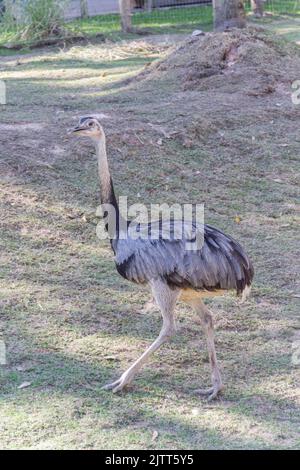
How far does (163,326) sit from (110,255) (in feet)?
6.65

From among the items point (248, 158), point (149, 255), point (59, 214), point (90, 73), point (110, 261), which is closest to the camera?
point (149, 255)

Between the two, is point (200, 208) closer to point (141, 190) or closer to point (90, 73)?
point (141, 190)

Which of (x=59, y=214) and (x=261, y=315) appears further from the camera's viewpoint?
(x=59, y=214)

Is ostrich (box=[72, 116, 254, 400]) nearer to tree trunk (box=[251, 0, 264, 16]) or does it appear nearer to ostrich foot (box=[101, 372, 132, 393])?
ostrich foot (box=[101, 372, 132, 393])

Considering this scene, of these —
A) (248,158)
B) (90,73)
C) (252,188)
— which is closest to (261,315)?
(252,188)

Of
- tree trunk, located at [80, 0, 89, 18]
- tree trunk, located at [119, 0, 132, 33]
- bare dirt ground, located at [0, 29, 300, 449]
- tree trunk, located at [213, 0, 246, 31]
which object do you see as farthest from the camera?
tree trunk, located at [80, 0, 89, 18]

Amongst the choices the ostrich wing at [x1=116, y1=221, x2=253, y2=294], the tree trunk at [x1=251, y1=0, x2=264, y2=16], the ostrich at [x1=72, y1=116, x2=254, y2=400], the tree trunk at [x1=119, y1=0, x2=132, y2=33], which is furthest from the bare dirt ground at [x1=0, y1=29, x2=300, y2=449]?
the tree trunk at [x1=251, y1=0, x2=264, y2=16]

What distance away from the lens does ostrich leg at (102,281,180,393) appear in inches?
199

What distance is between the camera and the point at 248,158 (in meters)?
9.14

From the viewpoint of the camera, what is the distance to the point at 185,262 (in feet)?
16.7

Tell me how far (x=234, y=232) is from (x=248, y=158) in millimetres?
1743

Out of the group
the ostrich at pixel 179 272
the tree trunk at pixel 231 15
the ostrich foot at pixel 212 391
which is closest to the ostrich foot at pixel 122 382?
the ostrich at pixel 179 272

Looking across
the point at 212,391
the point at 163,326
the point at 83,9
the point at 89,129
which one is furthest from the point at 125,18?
the point at 212,391

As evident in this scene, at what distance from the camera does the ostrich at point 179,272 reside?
507cm
